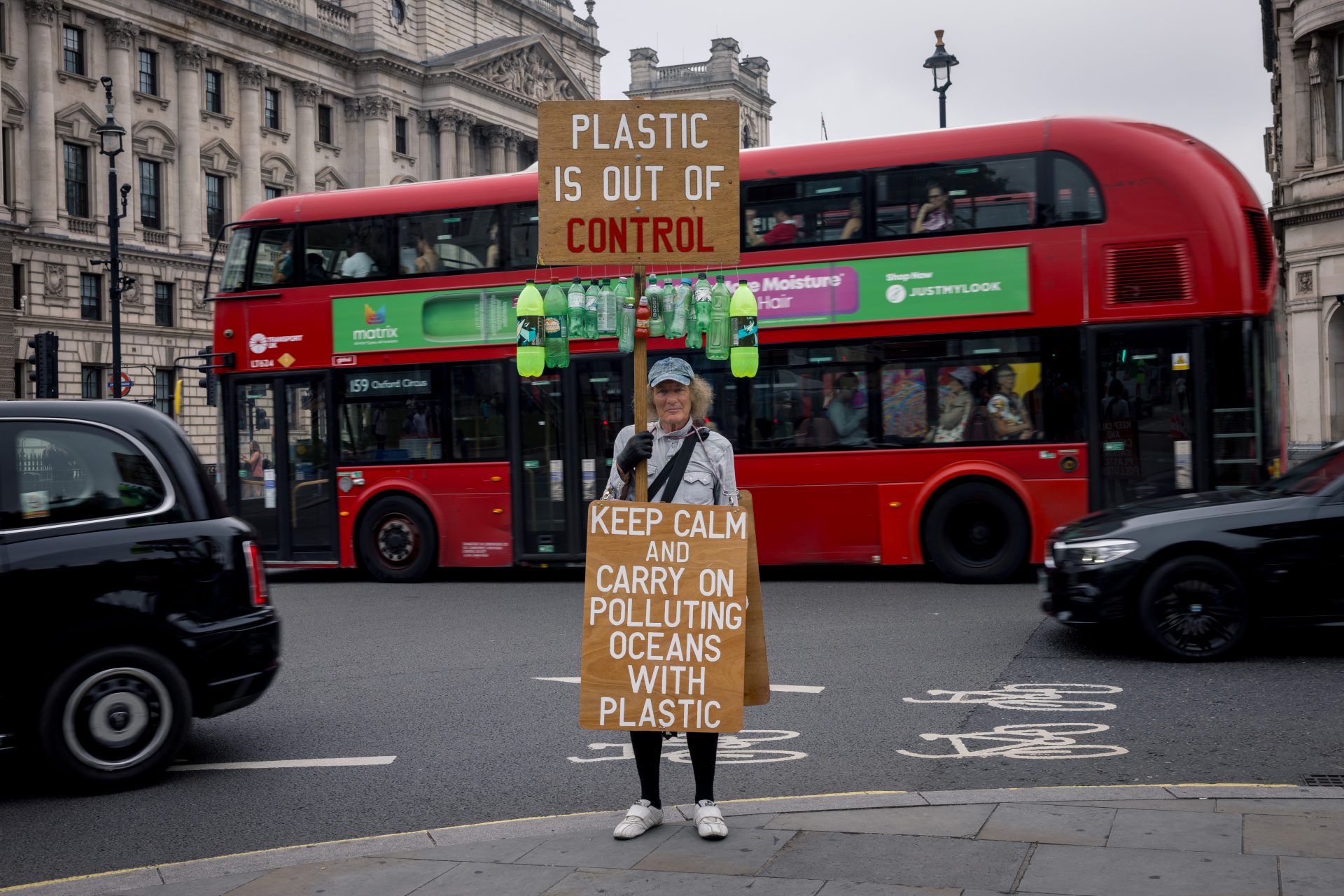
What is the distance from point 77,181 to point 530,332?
4544cm

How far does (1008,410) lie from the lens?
1280 centimetres

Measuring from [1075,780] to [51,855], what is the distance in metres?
4.13

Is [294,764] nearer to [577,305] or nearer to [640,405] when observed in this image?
[640,405]

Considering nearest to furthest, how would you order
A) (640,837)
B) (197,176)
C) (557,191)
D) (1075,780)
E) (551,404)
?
(640,837) → (557,191) → (1075,780) → (551,404) → (197,176)

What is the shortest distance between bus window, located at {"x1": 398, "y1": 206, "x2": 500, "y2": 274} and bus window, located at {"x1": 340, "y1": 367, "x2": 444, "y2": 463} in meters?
1.16

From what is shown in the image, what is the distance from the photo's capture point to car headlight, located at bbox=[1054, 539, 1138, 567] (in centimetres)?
857

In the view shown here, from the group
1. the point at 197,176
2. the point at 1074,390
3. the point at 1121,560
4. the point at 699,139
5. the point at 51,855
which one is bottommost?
the point at 51,855

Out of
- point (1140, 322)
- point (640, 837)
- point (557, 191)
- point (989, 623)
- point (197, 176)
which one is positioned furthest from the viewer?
point (197, 176)

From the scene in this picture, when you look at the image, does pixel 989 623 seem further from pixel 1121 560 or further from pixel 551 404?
pixel 551 404

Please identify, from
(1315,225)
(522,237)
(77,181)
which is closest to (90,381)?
(77,181)

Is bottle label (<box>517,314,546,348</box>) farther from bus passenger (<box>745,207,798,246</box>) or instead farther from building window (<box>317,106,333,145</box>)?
building window (<box>317,106,333,145</box>)

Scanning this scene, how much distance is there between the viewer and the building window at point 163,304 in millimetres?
53062

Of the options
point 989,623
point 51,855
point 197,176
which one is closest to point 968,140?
point 989,623

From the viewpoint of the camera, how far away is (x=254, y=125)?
57656 millimetres
